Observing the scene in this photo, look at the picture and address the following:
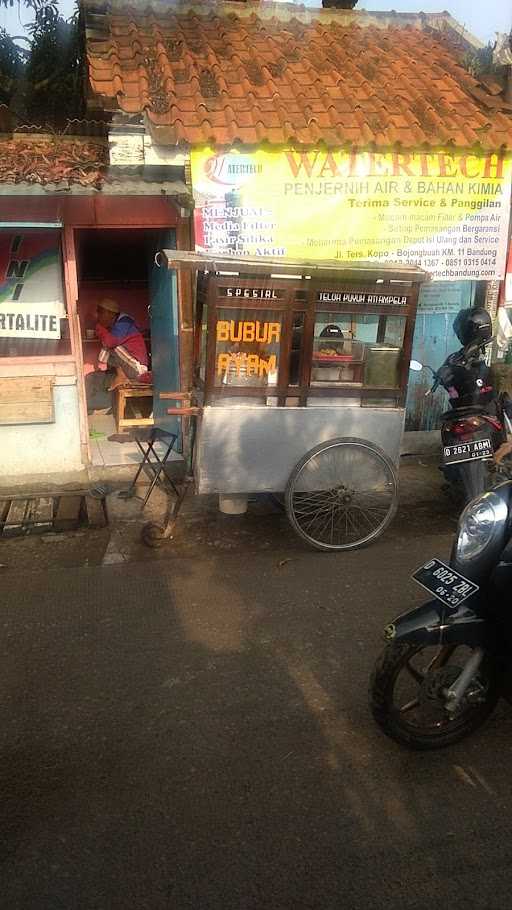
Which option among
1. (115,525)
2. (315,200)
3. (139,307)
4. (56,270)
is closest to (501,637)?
(115,525)

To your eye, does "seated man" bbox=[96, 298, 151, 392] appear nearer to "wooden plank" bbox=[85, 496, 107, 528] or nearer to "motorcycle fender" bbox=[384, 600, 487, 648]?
"wooden plank" bbox=[85, 496, 107, 528]

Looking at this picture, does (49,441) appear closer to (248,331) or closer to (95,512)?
(95,512)

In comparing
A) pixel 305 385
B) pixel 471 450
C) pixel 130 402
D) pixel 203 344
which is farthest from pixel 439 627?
pixel 130 402

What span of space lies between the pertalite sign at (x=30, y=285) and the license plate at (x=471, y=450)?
379 centimetres

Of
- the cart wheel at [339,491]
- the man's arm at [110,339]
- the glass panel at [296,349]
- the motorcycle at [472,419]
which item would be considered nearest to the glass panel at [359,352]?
the glass panel at [296,349]

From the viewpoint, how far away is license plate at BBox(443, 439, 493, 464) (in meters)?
5.27

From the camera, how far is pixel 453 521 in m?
5.80

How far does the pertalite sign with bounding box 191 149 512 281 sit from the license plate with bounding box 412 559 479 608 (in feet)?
13.8

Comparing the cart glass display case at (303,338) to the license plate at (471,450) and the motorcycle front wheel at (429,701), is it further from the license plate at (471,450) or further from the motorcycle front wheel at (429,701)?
the motorcycle front wheel at (429,701)

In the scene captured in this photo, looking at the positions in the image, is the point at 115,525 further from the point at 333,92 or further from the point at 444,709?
the point at 333,92

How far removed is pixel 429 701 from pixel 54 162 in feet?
17.0

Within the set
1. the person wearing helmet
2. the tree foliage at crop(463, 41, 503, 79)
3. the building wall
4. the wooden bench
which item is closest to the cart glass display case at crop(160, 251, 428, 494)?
the person wearing helmet

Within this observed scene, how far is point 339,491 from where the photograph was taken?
506 centimetres

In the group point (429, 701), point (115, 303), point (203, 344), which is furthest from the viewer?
point (115, 303)
